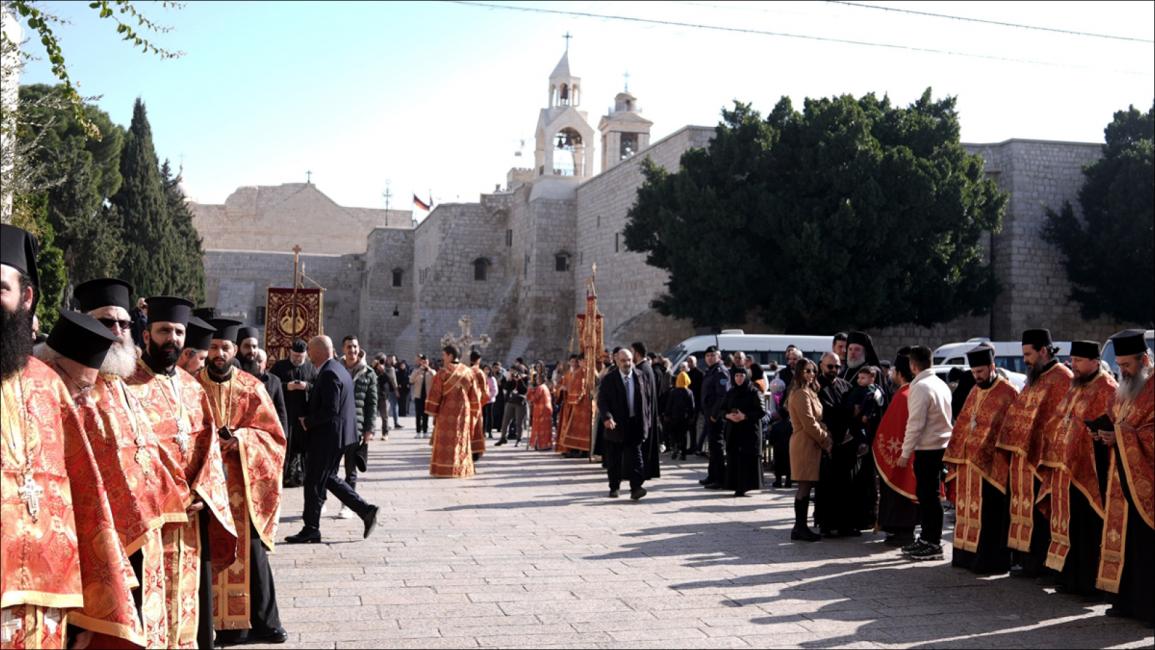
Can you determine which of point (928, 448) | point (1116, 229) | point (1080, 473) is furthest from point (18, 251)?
point (1116, 229)

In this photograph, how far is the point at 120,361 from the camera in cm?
392

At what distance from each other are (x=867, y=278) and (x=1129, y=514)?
2214cm

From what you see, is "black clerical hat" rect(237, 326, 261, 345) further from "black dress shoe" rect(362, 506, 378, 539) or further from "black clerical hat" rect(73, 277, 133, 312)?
"black clerical hat" rect(73, 277, 133, 312)

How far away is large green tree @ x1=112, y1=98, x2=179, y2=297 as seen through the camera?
33219mm

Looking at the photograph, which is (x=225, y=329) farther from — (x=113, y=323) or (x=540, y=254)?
(x=540, y=254)

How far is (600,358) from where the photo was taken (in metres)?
16.3

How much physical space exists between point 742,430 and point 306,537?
16.7 ft

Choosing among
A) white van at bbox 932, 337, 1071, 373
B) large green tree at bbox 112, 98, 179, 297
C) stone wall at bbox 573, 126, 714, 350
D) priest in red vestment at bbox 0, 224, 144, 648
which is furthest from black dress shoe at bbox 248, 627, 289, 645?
large green tree at bbox 112, 98, 179, 297

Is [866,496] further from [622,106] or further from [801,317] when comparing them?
[622,106]

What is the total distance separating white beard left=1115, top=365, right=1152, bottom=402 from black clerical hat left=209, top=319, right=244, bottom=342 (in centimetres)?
494

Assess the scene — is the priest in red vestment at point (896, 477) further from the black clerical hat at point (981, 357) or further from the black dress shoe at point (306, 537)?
the black dress shoe at point (306, 537)

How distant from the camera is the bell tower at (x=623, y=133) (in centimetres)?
4266

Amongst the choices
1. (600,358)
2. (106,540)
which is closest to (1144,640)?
(106,540)

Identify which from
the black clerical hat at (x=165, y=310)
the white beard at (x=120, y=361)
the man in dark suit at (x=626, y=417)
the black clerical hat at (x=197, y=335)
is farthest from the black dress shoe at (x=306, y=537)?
the white beard at (x=120, y=361)
